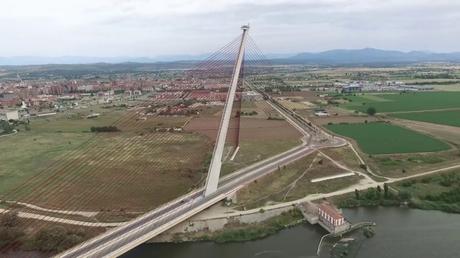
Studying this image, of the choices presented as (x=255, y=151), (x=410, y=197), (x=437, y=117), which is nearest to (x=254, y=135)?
(x=255, y=151)

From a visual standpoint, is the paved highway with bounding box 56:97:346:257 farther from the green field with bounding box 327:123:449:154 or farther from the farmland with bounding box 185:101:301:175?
the green field with bounding box 327:123:449:154

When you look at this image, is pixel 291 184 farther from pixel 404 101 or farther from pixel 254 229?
pixel 404 101

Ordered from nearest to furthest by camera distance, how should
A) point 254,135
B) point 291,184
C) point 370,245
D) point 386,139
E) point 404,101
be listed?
point 370,245, point 291,184, point 386,139, point 254,135, point 404,101

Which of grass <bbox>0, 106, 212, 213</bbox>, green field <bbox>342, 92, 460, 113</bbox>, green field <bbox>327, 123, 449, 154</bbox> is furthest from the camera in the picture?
green field <bbox>342, 92, 460, 113</bbox>

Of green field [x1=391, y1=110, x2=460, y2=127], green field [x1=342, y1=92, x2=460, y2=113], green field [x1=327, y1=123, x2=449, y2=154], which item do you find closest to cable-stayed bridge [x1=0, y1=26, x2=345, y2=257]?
green field [x1=327, y1=123, x2=449, y2=154]

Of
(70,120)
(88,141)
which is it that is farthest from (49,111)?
(88,141)

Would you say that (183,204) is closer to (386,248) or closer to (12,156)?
(386,248)
